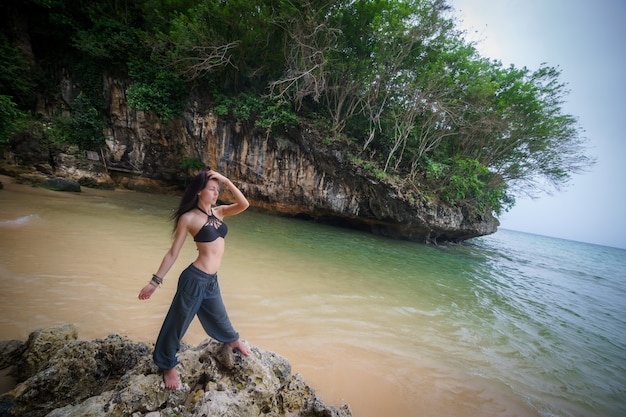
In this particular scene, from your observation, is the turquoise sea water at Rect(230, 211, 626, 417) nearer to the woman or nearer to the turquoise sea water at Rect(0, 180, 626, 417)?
the turquoise sea water at Rect(0, 180, 626, 417)

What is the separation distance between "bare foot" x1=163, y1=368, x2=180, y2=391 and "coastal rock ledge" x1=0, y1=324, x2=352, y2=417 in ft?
0.10

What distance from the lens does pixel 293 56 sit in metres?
10.8

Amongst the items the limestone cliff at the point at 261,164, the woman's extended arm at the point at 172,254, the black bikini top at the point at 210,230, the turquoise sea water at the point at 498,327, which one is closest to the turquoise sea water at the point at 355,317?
the turquoise sea water at the point at 498,327

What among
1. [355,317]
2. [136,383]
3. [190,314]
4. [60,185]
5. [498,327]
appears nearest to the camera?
[136,383]

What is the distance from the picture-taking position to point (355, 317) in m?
3.82

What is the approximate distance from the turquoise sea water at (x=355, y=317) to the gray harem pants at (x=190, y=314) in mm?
1122

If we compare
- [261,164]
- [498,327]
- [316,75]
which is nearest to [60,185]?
[261,164]

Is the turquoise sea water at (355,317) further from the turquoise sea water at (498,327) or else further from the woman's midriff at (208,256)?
the woman's midriff at (208,256)

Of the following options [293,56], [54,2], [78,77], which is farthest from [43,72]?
[293,56]

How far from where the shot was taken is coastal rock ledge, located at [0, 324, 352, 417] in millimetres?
1437

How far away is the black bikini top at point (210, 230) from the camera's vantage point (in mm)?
1902

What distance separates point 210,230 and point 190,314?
638 mm

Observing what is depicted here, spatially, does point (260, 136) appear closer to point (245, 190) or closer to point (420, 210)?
point (245, 190)

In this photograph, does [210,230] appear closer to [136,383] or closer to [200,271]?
[200,271]
